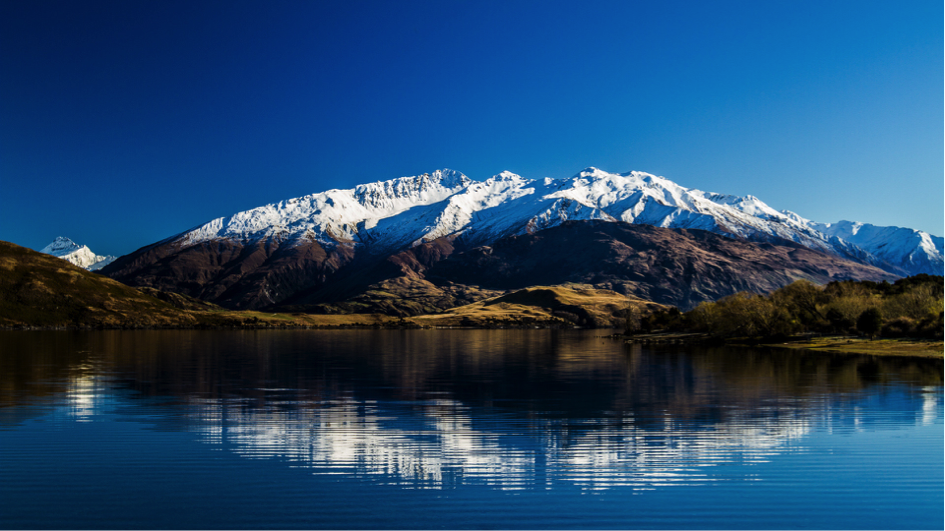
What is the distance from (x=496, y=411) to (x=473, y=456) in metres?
17.7

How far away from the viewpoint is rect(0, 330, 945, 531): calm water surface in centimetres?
2250

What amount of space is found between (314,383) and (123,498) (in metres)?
49.3

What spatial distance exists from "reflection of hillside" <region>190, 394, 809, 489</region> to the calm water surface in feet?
0.62

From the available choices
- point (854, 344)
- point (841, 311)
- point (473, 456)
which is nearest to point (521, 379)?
point (473, 456)

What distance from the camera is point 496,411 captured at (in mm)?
49344

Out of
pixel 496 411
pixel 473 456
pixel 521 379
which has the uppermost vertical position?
pixel 473 456

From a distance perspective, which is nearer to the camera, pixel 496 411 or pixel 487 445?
pixel 487 445

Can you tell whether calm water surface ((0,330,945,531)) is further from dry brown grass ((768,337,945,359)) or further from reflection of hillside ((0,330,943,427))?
dry brown grass ((768,337,945,359))

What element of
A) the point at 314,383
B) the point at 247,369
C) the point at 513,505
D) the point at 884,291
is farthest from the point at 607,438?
the point at 884,291

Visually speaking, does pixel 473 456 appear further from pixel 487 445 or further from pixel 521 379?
pixel 521 379

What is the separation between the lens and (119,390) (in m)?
61.7

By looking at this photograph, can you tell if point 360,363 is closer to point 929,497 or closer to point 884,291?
point 929,497

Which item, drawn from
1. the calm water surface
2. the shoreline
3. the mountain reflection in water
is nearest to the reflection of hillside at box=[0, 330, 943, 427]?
the mountain reflection in water

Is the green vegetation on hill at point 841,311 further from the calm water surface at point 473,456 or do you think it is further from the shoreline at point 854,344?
the calm water surface at point 473,456
